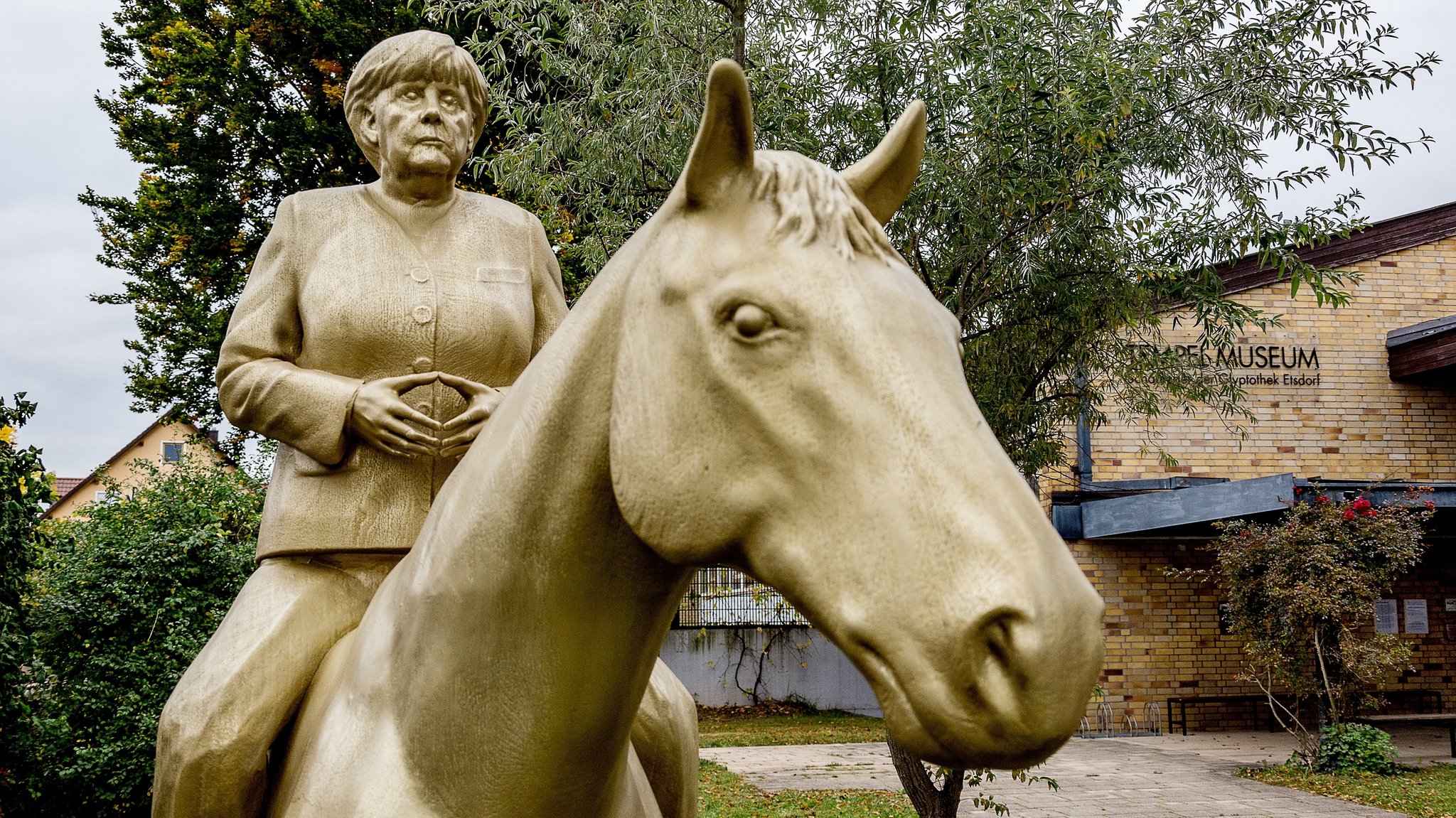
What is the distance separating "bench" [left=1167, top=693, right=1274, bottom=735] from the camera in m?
15.0

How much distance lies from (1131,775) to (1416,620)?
24.0ft

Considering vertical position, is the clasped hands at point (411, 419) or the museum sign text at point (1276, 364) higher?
the museum sign text at point (1276, 364)

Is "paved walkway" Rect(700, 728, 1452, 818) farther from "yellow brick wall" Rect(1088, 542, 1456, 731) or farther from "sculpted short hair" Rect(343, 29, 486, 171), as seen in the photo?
"sculpted short hair" Rect(343, 29, 486, 171)

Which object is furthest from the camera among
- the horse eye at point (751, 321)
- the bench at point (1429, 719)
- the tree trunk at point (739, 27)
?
the bench at point (1429, 719)

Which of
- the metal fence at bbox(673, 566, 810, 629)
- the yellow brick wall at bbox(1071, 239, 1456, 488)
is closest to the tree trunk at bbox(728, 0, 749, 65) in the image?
the yellow brick wall at bbox(1071, 239, 1456, 488)

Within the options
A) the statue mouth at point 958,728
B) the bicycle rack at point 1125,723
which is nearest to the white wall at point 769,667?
the bicycle rack at point 1125,723

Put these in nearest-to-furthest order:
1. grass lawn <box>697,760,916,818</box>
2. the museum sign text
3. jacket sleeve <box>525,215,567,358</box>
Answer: jacket sleeve <box>525,215,567,358</box>
grass lawn <box>697,760,916,818</box>
the museum sign text

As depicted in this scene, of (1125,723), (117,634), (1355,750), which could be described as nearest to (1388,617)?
(1125,723)

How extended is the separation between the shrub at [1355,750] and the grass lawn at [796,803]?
215 inches

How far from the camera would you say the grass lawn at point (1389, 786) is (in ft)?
32.8

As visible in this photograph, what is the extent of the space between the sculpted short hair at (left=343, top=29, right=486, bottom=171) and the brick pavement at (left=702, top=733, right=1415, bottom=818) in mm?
8594

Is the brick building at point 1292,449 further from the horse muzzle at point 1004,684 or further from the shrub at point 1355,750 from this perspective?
the horse muzzle at point 1004,684

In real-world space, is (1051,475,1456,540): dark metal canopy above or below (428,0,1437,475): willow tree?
below

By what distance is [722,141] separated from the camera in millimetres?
1208
